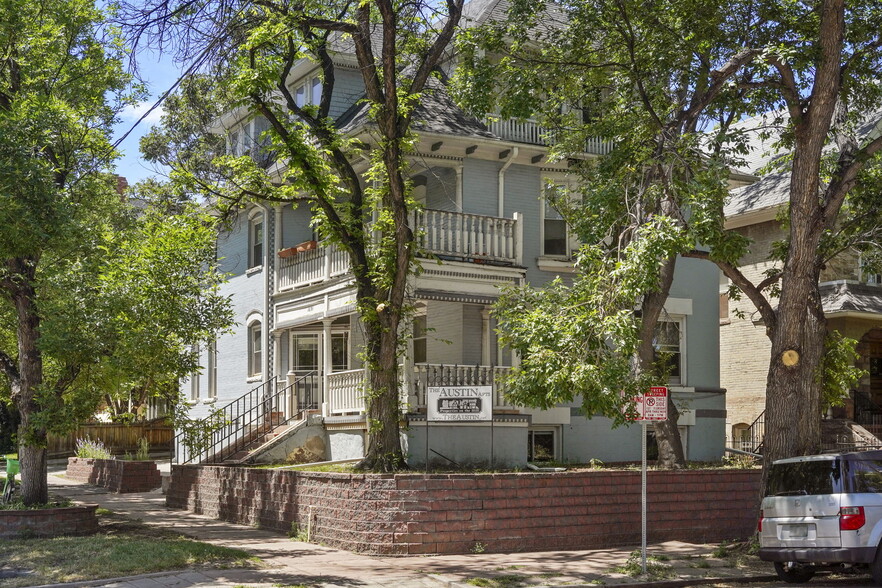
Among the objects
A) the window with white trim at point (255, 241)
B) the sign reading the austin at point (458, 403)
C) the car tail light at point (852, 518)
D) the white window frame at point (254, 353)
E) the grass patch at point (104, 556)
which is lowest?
the grass patch at point (104, 556)

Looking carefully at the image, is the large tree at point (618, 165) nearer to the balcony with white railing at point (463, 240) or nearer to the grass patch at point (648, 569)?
the grass patch at point (648, 569)

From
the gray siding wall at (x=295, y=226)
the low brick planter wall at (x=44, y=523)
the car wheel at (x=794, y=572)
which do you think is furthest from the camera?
the gray siding wall at (x=295, y=226)

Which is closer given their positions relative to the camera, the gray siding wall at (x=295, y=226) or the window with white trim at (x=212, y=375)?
the gray siding wall at (x=295, y=226)

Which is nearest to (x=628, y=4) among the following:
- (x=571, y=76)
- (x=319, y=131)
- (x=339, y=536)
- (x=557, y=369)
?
(x=571, y=76)

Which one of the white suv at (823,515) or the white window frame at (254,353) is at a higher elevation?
the white window frame at (254,353)

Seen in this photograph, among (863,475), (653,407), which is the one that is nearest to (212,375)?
(653,407)

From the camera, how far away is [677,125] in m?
15.4

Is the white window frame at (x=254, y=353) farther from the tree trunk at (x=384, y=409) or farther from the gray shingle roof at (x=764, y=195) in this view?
the gray shingle roof at (x=764, y=195)

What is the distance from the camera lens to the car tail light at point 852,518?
1178 cm

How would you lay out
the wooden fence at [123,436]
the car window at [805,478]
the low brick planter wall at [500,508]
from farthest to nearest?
the wooden fence at [123,436], the low brick planter wall at [500,508], the car window at [805,478]

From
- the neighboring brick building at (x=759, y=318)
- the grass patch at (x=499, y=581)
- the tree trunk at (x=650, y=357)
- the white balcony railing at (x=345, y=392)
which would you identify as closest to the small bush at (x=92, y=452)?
the white balcony railing at (x=345, y=392)

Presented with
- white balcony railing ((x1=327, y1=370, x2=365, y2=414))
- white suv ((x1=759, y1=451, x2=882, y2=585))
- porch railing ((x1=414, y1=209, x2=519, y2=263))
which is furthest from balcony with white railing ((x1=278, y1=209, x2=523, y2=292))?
white suv ((x1=759, y1=451, x2=882, y2=585))

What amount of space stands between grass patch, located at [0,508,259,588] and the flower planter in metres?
9.46

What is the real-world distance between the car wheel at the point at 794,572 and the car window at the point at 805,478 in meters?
0.91
